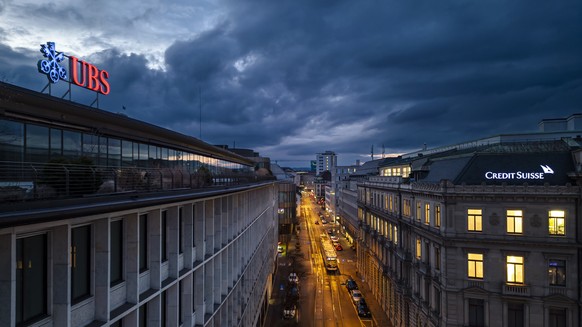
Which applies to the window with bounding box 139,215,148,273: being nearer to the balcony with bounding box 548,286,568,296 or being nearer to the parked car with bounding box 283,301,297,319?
the balcony with bounding box 548,286,568,296

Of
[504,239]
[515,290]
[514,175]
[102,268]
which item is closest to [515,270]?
[515,290]

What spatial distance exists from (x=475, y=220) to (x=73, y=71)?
38576mm

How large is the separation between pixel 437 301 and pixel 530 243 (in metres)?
11.6

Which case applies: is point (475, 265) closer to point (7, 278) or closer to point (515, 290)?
point (515, 290)

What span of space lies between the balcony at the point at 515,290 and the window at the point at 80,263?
3719cm

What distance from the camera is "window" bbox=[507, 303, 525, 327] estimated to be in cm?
3481

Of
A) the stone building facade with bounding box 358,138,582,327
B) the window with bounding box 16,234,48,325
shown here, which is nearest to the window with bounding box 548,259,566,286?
the stone building facade with bounding box 358,138,582,327

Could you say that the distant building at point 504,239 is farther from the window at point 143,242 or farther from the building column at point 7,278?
the building column at point 7,278

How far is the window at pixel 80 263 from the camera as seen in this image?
39.8 ft

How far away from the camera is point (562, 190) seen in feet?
111

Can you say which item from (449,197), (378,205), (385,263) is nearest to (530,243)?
(449,197)

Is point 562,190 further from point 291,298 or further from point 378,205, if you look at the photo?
point 291,298

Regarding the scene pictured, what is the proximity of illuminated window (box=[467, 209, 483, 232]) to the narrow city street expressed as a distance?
2596cm

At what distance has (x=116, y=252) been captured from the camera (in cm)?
1461
